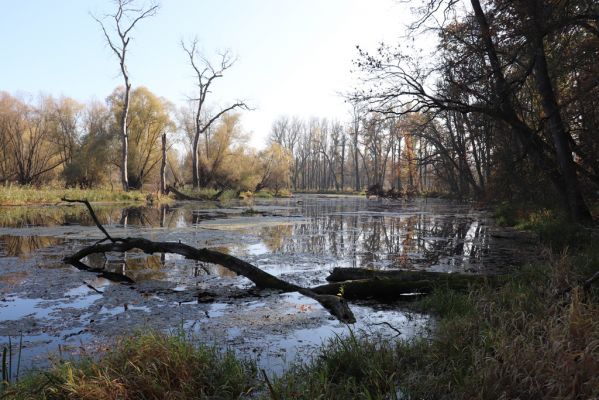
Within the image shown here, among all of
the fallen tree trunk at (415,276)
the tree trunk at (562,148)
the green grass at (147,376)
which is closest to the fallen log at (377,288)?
the fallen tree trunk at (415,276)

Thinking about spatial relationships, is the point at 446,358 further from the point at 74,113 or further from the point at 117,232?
the point at 74,113

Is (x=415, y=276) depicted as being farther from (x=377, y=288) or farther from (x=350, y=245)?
(x=350, y=245)

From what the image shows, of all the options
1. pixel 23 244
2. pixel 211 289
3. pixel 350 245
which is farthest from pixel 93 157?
pixel 211 289

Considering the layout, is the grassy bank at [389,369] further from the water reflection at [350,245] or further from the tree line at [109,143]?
the tree line at [109,143]

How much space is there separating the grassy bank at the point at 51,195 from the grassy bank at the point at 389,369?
68.7 feet

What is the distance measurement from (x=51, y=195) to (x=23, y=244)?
56.2ft

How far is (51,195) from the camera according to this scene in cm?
2572

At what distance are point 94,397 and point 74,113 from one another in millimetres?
43414

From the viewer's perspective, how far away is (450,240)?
12758 millimetres

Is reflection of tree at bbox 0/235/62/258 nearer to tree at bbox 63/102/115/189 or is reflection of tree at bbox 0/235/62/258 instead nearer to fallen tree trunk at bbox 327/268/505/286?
fallen tree trunk at bbox 327/268/505/286

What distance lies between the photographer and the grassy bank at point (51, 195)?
23500 mm

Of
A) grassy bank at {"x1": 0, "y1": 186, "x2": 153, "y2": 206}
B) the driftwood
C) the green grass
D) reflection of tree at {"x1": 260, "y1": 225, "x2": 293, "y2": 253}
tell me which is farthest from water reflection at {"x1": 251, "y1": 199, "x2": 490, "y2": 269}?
grassy bank at {"x1": 0, "y1": 186, "x2": 153, "y2": 206}

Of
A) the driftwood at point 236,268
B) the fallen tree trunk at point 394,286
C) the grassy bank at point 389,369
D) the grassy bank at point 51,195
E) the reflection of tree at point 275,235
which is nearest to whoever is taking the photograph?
the grassy bank at point 389,369

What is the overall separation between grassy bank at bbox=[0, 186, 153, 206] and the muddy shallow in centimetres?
1229
